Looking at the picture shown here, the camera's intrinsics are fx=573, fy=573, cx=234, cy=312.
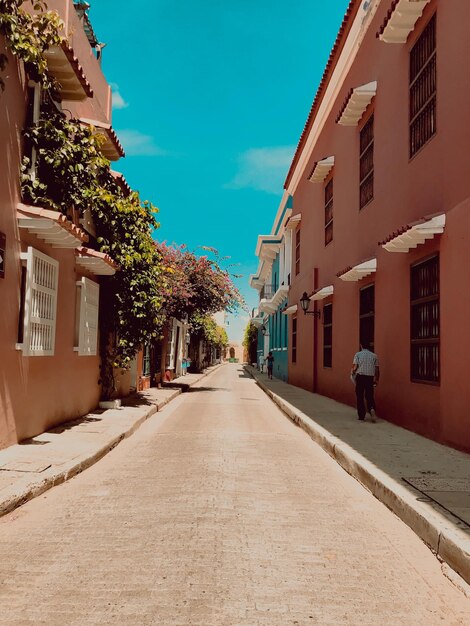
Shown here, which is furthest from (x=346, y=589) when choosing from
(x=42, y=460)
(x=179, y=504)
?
(x=42, y=460)

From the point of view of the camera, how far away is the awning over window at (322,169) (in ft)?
53.4

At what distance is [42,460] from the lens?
21.9ft

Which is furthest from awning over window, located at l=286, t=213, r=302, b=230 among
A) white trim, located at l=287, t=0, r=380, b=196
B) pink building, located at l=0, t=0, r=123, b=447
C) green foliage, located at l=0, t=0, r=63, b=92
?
green foliage, located at l=0, t=0, r=63, b=92

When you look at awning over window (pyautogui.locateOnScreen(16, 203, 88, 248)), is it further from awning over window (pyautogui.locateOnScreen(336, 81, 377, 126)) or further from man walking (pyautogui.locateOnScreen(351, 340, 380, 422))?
awning over window (pyautogui.locateOnScreen(336, 81, 377, 126))

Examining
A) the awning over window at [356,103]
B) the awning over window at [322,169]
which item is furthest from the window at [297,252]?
the awning over window at [356,103]

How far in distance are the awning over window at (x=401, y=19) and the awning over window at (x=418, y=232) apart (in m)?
3.43

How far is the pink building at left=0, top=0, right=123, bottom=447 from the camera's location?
7254 mm

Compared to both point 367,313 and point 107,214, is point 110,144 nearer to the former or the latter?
point 107,214

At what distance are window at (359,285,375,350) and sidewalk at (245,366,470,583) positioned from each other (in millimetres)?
2192

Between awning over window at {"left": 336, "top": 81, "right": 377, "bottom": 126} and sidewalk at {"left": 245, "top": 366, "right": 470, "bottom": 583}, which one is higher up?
awning over window at {"left": 336, "top": 81, "right": 377, "bottom": 126}

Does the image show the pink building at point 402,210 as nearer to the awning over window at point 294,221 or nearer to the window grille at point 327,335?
the window grille at point 327,335

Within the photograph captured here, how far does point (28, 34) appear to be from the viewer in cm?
719

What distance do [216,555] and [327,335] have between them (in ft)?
44.0

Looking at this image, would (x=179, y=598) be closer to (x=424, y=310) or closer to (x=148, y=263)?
(x=424, y=310)
